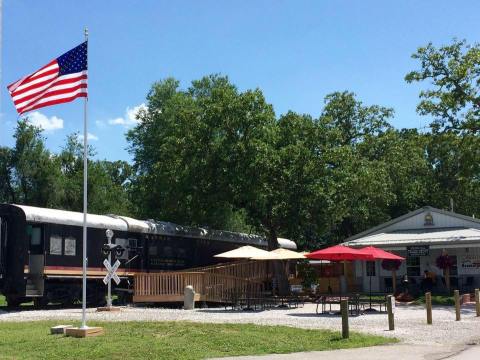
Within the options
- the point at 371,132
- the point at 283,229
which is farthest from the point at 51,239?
the point at 371,132

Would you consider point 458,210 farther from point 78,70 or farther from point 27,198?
point 78,70

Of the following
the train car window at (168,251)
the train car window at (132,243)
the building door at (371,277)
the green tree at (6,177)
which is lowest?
the building door at (371,277)

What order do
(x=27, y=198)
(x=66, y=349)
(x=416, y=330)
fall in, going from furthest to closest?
(x=27, y=198)
(x=416, y=330)
(x=66, y=349)

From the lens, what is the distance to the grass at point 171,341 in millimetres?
11875

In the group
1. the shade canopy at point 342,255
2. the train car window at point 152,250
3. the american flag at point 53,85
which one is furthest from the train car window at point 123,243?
the american flag at point 53,85

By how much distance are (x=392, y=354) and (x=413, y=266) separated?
860 inches

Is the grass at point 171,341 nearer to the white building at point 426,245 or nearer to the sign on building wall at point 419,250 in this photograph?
the sign on building wall at point 419,250

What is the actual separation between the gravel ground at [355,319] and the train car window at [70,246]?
9.35 feet

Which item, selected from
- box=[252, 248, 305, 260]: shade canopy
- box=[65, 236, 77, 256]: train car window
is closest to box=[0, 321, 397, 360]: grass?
box=[65, 236, 77, 256]: train car window

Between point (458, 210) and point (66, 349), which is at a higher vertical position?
point (458, 210)

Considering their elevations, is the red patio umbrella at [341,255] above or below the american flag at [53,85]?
below

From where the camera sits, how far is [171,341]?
43.2 feet

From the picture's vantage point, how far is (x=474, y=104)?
29.5 meters

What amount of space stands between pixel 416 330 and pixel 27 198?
108 feet
